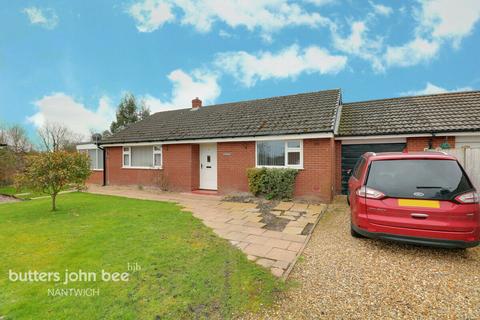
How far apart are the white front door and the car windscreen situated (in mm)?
8059

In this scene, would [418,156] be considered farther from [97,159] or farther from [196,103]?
[97,159]

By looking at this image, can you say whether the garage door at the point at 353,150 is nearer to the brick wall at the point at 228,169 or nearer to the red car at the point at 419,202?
the brick wall at the point at 228,169

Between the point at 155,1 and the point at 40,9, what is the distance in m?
4.88

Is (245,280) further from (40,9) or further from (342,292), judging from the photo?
(40,9)

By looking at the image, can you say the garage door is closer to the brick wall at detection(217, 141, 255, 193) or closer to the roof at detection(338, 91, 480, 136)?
the roof at detection(338, 91, 480, 136)

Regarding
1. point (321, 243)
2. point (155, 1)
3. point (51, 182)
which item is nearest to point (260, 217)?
point (321, 243)

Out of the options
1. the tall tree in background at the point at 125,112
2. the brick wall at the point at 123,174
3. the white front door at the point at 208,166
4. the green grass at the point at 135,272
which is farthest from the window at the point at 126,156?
the tall tree in background at the point at 125,112

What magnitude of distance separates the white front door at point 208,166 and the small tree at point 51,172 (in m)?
5.30

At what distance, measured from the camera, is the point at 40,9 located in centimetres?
931

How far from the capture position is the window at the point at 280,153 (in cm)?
890

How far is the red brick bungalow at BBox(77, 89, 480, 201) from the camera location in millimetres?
8344

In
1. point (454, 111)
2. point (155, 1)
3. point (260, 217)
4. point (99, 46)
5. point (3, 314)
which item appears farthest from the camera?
point (99, 46)

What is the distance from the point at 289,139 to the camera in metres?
8.89

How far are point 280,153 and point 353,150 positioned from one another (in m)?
3.18
